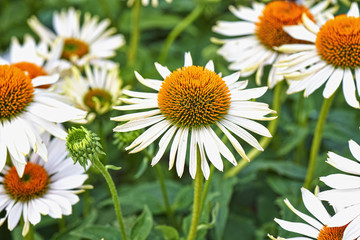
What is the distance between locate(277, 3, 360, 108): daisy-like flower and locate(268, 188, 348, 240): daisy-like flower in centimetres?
29

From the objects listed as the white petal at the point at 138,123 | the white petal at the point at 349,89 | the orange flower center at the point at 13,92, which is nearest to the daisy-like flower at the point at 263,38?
the white petal at the point at 349,89

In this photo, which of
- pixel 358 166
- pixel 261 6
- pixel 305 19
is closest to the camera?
pixel 358 166

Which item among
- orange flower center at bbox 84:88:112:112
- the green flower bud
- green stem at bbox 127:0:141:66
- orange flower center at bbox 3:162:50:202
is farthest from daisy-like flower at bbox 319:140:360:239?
green stem at bbox 127:0:141:66

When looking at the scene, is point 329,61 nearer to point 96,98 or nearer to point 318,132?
point 318,132

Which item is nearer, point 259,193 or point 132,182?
point 259,193

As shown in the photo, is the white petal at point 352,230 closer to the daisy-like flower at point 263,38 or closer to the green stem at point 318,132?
the green stem at point 318,132

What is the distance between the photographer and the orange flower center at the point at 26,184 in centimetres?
121

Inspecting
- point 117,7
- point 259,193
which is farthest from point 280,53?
point 117,7

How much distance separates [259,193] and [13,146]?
3.28ft

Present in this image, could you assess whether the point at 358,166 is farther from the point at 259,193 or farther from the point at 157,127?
the point at 259,193

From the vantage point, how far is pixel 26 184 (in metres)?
1.21

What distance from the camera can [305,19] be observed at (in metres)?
1.36

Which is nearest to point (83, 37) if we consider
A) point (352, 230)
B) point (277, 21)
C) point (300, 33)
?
point (277, 21)

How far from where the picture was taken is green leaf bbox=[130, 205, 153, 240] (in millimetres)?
1231
